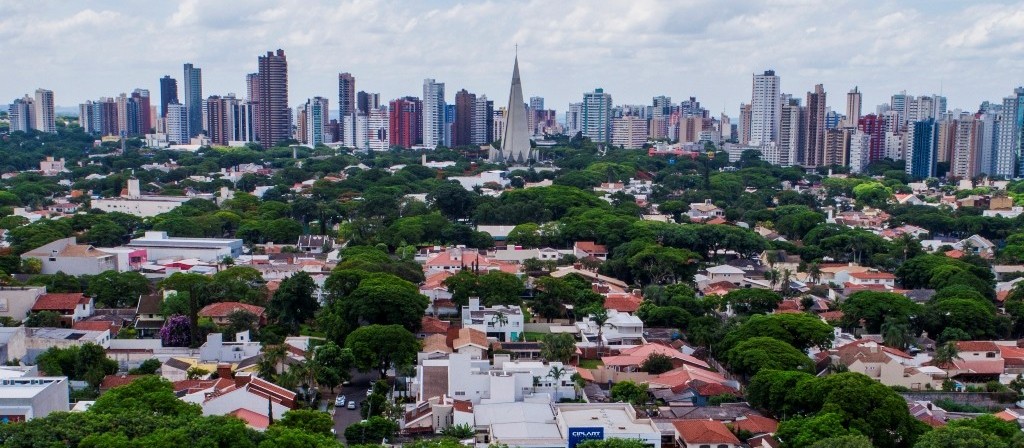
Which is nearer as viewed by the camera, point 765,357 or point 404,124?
point 765,357

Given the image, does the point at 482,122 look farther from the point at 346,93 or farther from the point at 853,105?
the point at 853,105

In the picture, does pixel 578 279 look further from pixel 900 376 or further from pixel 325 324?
pixel 900 376

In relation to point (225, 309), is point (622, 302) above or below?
below

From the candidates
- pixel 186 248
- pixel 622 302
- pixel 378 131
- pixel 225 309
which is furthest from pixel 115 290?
pixel 378 131

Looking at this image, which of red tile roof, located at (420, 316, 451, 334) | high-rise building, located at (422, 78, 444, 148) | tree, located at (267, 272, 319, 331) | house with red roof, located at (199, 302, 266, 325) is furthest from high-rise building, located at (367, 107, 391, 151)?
red tile roof, located at (420, 316, 451, 334)

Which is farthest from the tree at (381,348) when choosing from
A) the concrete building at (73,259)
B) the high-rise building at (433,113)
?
the high-rise building at (433,113)

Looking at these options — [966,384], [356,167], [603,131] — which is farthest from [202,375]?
[603,131]

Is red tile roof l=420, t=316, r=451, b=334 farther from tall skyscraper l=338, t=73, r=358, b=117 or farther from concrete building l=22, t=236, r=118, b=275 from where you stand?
tall skyscraper l=338, t=73, r=358, b=117
